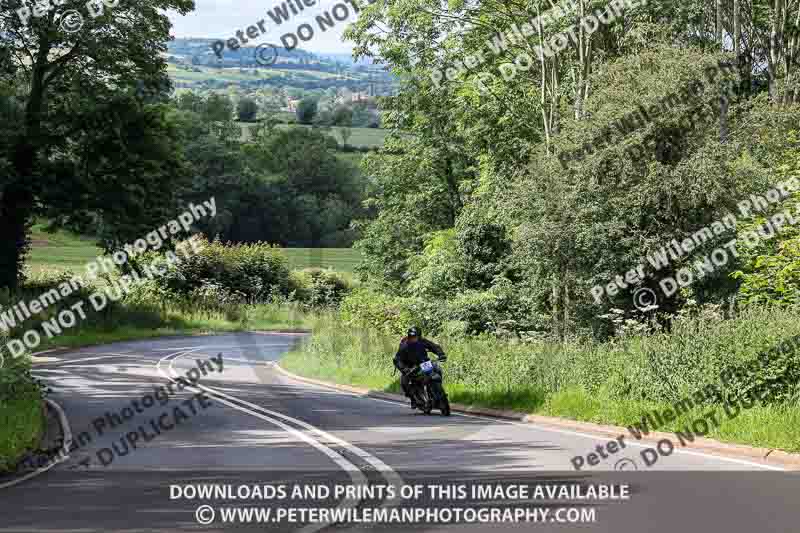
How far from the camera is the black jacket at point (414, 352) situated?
21789mm

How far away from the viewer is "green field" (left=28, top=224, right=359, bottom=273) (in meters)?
87.7

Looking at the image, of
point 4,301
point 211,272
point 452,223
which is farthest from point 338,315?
point 211,272

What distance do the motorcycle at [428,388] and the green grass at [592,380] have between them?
4.67ft

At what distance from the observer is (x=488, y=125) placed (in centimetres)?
4841

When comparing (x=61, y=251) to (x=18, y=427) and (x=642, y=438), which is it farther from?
(x=642, y=438)

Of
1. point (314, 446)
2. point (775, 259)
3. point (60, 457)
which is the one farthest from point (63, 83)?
point (314, 446)

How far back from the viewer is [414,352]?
862 inches

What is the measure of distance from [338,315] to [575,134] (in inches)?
689

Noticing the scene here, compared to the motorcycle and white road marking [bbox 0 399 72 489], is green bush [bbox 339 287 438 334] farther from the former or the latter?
white road marking [bbox 0 399 72 489]

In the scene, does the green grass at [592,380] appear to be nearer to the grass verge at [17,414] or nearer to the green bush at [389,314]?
the green bush at [389,314]

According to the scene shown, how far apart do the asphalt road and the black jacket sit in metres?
1.03

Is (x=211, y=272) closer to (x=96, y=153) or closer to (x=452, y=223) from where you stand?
(x=452, y=223)

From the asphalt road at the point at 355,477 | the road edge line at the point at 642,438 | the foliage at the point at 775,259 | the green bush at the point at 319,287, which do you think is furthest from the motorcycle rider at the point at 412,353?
the green bush at the point at 319,287

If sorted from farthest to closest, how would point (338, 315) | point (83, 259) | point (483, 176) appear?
point (83, 259) < point (483, 176) < point (338, 315)
